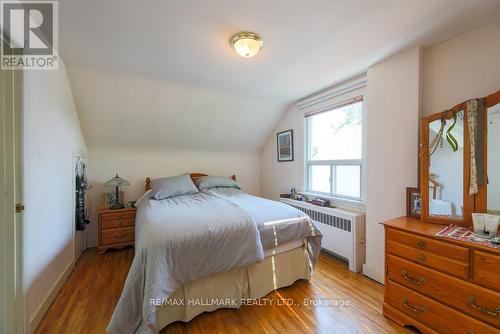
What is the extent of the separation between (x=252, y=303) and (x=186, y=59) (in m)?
2.35

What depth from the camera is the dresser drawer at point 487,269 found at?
3.85ft

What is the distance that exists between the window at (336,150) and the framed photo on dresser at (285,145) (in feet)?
1.18

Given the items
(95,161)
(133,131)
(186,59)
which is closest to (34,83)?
(186,59)

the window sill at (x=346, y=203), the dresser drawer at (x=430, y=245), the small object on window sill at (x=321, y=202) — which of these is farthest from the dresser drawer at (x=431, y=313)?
the small object on window sill at (x=321, y=202)

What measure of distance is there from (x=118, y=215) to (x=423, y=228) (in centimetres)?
339

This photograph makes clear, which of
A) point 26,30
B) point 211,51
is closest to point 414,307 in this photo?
point 211,51

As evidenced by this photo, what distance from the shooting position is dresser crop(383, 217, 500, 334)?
A: 47.6 inches

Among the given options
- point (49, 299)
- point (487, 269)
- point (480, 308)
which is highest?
point (487, 269)

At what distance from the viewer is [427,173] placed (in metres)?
1.77

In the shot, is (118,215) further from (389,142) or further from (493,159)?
(493,159)

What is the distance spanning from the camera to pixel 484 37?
1.61 metres

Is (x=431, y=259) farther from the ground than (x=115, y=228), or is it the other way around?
(x=431, y=259)

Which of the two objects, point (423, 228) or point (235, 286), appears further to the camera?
point (235, 286)

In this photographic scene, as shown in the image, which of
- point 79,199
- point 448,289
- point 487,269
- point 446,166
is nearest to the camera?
point 487,269
